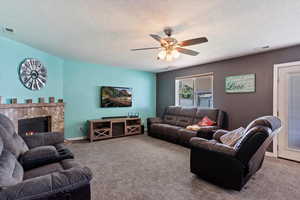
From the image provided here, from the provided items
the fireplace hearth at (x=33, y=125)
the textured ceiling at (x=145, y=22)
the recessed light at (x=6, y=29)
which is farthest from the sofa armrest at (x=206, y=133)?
the recessed light at (x=6, y=29)

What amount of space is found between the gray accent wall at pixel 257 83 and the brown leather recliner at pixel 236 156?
5.82ft

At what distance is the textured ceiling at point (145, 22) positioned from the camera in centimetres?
189

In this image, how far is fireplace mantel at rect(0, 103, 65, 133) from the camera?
3037 millimetres

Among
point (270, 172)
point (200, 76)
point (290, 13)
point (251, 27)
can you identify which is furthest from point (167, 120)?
point (290, 13)

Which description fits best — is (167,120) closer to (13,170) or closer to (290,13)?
(290,13)

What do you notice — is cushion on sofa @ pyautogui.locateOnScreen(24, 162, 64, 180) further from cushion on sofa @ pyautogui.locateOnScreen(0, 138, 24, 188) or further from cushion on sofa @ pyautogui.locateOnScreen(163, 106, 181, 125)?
cushion on sofa @ pyautogui.locateOnScreen(163, 106, 181, 125)

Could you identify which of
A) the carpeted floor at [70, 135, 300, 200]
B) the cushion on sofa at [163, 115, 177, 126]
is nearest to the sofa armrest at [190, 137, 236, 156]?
the carpeted floor at [70, 135, 300, 200]

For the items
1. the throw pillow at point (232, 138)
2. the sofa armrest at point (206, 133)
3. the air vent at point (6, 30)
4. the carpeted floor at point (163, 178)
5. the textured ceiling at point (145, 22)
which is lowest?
the carpeted floor at point (163, 178)

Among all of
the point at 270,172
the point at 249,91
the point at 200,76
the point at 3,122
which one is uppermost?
the point at 200,76

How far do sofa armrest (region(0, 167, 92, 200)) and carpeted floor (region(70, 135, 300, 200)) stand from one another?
42.2 inches

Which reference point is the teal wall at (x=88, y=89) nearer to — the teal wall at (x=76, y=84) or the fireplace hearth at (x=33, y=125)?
the teal wall at (x=76, y=84)

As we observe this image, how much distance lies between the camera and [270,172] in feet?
9.09

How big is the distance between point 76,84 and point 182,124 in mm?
3635

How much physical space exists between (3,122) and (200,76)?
499 centimetres
